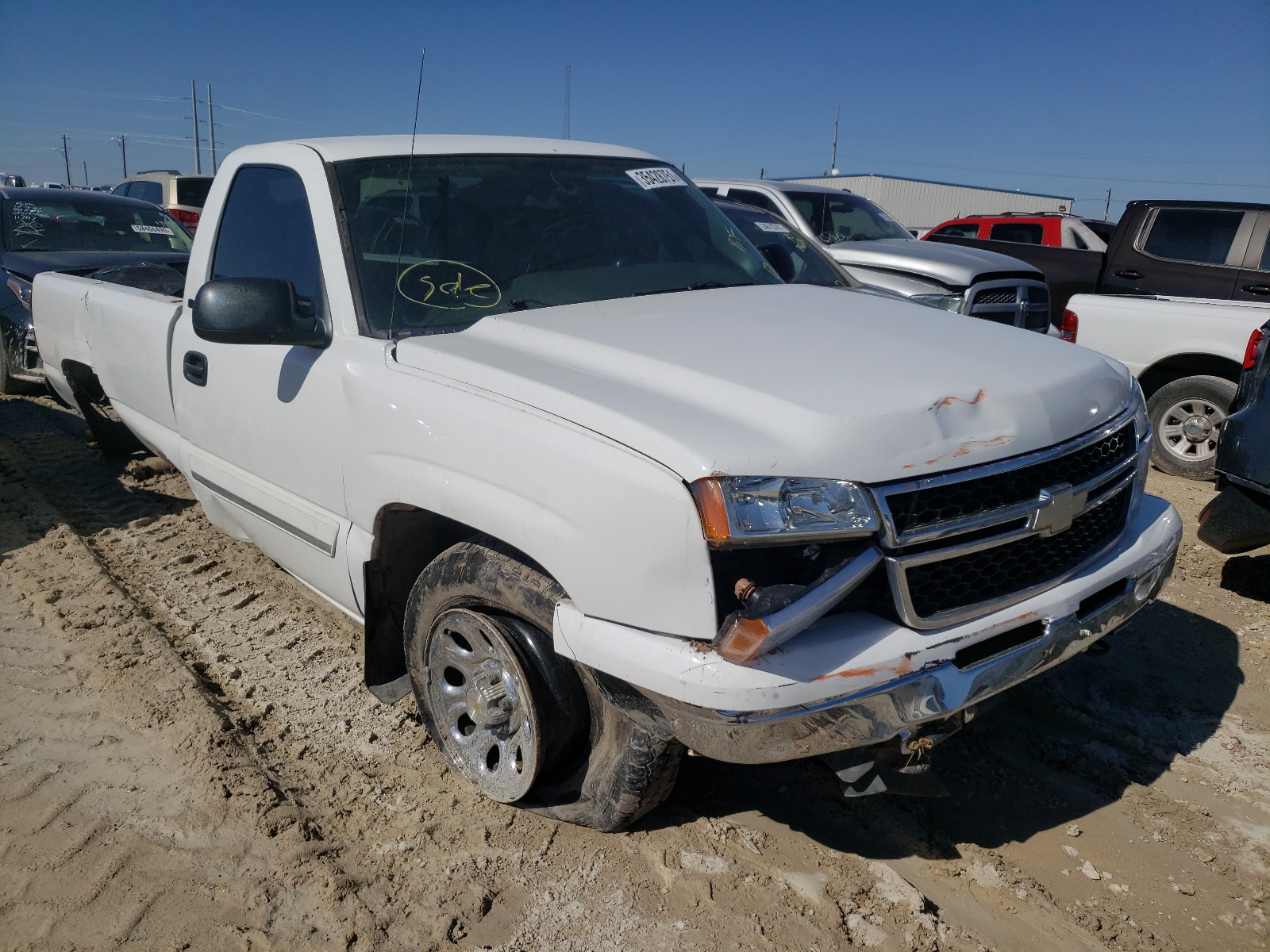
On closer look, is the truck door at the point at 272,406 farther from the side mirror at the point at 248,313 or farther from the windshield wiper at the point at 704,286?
the windshield wiper at the point at 704,286

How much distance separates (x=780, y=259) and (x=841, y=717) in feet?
9.28

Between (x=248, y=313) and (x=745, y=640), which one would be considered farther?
(x=248, y=313)

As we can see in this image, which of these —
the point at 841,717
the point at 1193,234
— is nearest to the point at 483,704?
the point at 841,717

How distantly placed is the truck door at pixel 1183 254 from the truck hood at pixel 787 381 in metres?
6.34

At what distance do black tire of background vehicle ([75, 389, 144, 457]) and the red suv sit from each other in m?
9.23

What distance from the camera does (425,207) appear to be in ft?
10.3

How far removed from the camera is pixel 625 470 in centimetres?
206

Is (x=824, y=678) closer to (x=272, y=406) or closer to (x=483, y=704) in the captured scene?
(x=483, y=704)

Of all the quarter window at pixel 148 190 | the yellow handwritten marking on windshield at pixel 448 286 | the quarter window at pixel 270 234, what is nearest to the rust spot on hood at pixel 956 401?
the yellow handwritten marking on windshield at pixel 448 286

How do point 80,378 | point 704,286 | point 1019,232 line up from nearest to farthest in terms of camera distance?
point 704,286, point 80,378, point 1019,232

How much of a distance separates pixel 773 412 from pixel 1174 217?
7.94m

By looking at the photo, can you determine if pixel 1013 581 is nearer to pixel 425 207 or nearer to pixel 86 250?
pixel 425 207

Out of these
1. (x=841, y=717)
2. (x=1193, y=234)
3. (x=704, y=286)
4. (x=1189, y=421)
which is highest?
(x=1193, y=234)

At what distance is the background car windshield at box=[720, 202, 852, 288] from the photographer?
6.34 m
